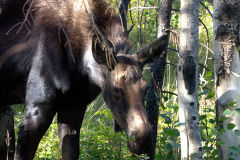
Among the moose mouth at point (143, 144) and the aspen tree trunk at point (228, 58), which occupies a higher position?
the aspen tree trunk at point (228, 58)

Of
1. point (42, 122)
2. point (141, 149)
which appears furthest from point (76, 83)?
point (141, 149)

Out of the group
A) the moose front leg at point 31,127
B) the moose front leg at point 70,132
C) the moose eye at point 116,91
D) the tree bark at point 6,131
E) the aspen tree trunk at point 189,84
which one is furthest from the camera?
the tree bark at point 6,131

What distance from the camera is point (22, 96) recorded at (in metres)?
4.65

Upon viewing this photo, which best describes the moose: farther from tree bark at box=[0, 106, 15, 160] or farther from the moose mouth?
tree bark at box=[0, 106, 15, 160]

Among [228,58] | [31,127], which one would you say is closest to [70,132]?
[31,127]

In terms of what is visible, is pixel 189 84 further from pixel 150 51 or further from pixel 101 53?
pixel 101 53

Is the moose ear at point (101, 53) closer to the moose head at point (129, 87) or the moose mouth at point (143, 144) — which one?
the moose head at point (129, 87)

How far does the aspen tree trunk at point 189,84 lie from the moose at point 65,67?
0.48 metres

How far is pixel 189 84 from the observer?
3.34 m

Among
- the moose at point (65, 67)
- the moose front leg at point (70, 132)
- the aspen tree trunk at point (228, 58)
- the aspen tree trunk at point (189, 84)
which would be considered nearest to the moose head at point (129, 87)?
the moose at point (65, 67)

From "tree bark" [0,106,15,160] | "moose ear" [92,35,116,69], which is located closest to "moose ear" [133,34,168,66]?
"moose ear" [92,35,116,69]

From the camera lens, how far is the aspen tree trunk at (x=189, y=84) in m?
3.36

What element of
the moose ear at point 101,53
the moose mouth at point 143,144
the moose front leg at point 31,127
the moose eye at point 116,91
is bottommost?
the moose mouth at point 143,144

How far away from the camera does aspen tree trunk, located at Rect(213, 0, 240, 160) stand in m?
3.54
